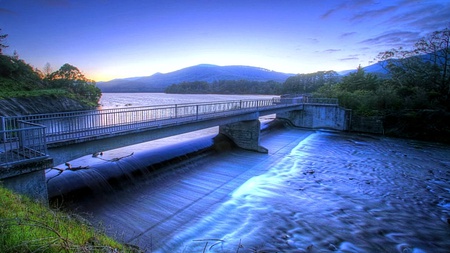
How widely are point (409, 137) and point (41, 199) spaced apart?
42.2 m

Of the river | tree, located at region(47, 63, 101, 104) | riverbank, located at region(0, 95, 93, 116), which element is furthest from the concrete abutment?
tree, located at region(47, 63, 101, 104)

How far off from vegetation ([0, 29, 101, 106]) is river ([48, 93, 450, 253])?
5360 cm

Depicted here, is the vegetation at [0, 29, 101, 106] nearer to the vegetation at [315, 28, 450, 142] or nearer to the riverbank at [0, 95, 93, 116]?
the riverbank at [0, 95, 93, 116]

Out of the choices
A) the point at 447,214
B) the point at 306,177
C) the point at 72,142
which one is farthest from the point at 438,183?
the point at 72,142

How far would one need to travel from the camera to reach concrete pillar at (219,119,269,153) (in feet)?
81.8

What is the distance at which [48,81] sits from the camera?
83.2 meters

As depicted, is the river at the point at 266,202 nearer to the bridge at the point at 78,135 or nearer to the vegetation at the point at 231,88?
the bridge at the point at 78,135

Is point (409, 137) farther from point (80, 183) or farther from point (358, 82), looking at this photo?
point (80, 183)

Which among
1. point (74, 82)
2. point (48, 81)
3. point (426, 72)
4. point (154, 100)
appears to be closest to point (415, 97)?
point (426, 72)

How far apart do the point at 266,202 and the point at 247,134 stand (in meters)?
12.3

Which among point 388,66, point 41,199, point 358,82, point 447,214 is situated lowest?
point 447,214

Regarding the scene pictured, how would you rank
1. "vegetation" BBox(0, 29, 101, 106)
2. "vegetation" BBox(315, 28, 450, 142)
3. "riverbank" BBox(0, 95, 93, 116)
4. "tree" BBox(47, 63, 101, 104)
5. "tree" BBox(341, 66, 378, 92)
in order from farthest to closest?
"tree" BBox(47, 63, 101, 104)
"vegetation" BBox(0, 29, 101, 106)
"tree" BBox(341, 66, 378, 92)
"riverbank" BBox(0, 95, 93, 116)
"vegetation" BBox(315, 28, 450, 142)

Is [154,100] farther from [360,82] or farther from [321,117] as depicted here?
[360,82]

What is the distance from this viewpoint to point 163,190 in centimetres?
1451
